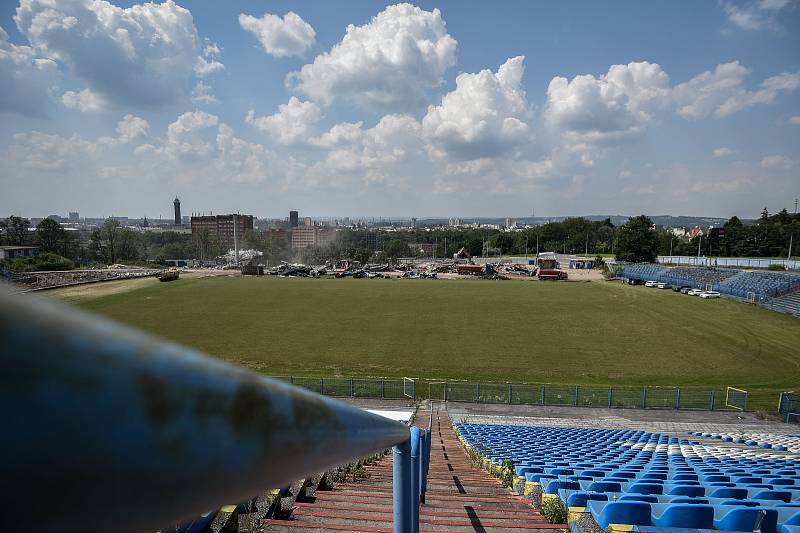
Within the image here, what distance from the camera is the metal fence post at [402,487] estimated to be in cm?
234

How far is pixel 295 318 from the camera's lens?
117ft

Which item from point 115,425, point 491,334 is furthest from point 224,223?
point 115,425

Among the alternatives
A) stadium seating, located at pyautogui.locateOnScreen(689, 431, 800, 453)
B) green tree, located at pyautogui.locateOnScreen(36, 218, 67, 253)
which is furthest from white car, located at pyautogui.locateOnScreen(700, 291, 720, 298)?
green tree, located at pyautogui.locateOnScreen(36, 218, 67, 253)

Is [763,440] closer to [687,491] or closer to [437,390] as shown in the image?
[437,390]

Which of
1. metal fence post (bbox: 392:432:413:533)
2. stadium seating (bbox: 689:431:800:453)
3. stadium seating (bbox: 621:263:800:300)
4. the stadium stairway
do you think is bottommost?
stadium seating (bbox: 689:431:800:453)

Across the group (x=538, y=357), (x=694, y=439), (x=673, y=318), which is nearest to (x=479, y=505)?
(x=694, y=439)

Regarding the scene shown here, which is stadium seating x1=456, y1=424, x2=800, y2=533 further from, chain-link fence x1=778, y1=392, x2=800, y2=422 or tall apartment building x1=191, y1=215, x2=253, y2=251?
tall apartment building x1=191, y1=215, x2=253, y2=251

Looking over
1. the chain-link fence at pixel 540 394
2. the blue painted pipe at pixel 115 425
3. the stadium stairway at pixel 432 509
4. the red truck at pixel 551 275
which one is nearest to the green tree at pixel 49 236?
the chain-link fence at pixel 540 394

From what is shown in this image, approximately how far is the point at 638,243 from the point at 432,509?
92118mm

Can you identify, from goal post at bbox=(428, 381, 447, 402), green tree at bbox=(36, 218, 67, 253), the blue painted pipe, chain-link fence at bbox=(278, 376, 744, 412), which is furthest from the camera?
green tree at bbox=(36, 218, 67, 253)

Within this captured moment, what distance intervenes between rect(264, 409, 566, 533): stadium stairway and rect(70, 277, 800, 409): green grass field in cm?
884

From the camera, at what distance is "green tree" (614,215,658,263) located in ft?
277

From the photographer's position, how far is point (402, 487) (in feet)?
7.82

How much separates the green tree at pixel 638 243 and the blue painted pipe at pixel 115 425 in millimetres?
95456
